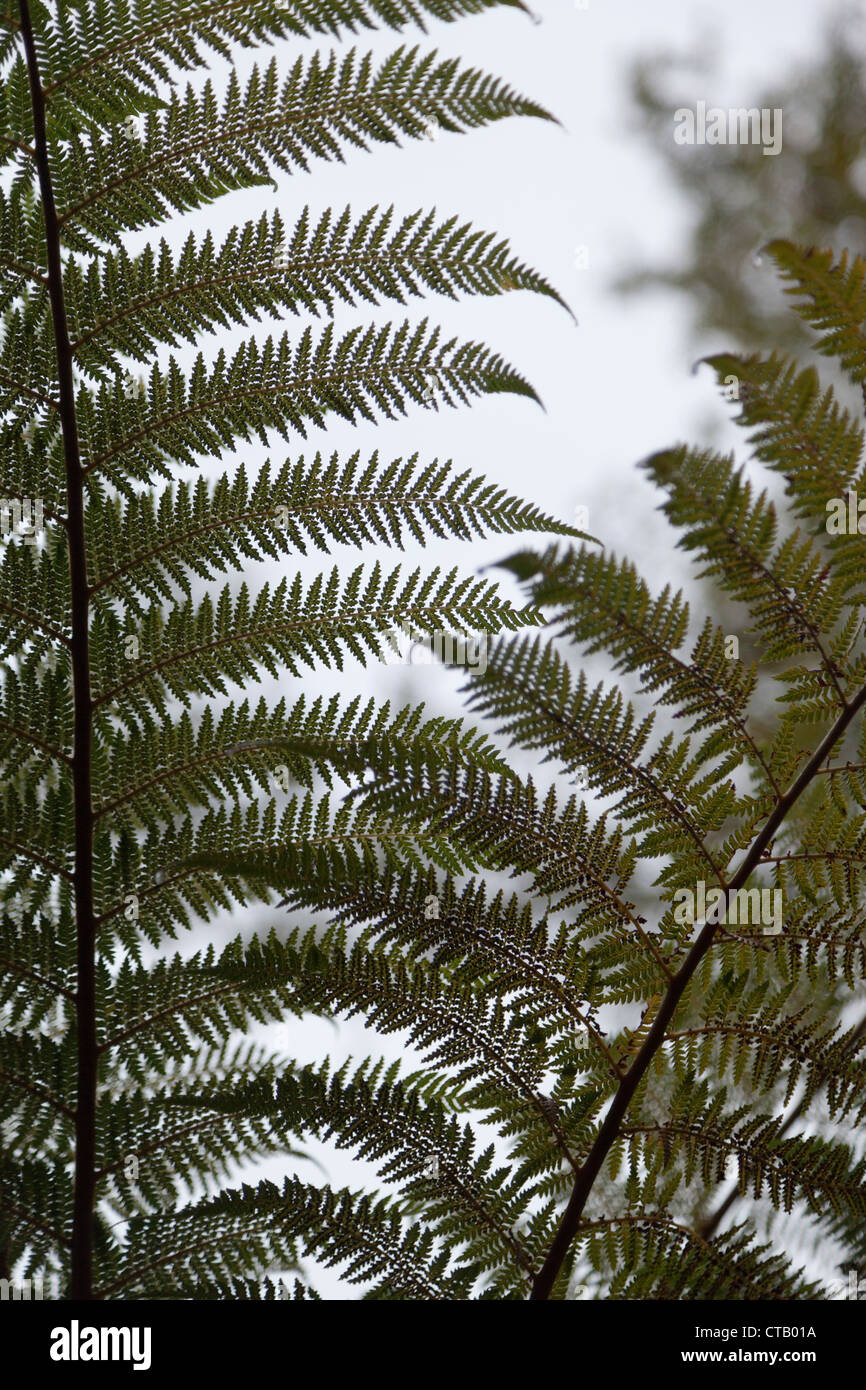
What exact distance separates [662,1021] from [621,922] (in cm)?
7

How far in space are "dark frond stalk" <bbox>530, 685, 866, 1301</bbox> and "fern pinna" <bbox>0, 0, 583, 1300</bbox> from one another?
9.0 inches

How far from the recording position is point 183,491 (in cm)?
88

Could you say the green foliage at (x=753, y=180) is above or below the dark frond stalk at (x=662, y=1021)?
above

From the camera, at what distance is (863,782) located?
0.71 metres

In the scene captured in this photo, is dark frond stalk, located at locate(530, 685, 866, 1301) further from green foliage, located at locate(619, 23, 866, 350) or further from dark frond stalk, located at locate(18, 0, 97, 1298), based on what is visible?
green foliage, located at locate(619, 23, 866, 350)

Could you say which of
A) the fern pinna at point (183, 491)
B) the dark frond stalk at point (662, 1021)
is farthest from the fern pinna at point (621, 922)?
the fern pinna at point (183, 491)

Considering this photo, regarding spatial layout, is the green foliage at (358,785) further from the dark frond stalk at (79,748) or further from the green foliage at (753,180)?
the green foliage at (753,180)

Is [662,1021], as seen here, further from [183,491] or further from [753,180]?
[753,180]

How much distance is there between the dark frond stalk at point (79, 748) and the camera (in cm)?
75

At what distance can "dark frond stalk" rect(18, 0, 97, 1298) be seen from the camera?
75cm

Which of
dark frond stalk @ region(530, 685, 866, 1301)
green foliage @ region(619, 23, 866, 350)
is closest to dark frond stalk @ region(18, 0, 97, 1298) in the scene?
dark frond stalk @ region(530, 685, 866, 1301)

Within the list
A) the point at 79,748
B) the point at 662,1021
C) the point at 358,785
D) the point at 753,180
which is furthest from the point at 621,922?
the point at 753,180

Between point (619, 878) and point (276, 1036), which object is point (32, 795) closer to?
point (276, 1036)

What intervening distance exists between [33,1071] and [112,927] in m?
0.12
